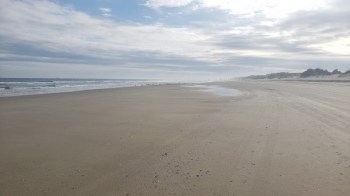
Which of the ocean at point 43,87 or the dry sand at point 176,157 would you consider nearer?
the dry sand at point 176,157

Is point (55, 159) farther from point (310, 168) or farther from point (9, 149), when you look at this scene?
point (310, 168)

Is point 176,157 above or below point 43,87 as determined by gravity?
below

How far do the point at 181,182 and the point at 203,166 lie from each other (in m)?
0.92

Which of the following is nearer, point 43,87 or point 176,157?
point 176,157

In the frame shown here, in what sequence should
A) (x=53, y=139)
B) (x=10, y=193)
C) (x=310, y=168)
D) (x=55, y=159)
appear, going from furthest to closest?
(x=53, y=139) < (x=55, y=159) < (x=310, y=168) < (x=10, y=193)

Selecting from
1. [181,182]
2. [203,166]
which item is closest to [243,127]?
[203,166]

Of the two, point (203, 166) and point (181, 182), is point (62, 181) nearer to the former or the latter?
A: point (181, 182)

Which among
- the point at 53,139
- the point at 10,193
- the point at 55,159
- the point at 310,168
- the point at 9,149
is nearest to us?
the point at 10,193

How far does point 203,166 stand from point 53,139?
411 centimetres

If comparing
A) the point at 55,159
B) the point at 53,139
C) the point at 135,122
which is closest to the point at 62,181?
the point at 55,159

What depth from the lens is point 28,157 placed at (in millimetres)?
6375

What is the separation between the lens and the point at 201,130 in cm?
935

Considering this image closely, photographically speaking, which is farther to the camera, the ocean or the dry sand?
the ocean

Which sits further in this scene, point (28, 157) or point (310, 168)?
point (28, 157)
